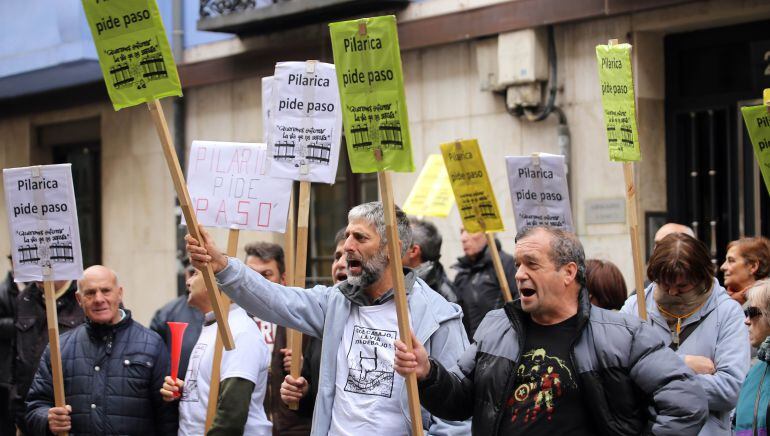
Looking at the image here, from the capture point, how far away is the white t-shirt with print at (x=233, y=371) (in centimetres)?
613

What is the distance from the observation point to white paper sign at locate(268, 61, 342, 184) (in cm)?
617

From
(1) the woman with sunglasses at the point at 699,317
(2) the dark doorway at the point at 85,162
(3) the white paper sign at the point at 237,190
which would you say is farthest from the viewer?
(2) the dark doorway at the point at 85,162

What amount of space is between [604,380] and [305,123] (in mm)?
2280

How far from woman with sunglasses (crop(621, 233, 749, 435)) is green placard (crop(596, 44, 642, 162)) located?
0.87 meters

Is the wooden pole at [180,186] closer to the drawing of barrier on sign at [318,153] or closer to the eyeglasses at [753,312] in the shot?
the drawing of barrier on sign at [318,153]

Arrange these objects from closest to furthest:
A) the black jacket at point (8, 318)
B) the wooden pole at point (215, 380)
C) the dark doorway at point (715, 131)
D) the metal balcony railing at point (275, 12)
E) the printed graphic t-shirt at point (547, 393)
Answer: the printed graphic t-shirt at point (547, 393) → the wooden pole at point (215, 380) → the black jacket at point (8, 318) → the dark doorway at point (715, 131) → the metal balcony railing at point (275, 12)

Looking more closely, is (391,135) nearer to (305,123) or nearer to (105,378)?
(305,123)

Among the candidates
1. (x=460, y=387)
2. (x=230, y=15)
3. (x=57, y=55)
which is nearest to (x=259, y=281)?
(x=460, y=387)

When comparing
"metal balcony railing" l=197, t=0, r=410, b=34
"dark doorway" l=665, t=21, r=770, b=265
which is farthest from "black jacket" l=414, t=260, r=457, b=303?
"metal balcony railing" l=197, t=0, r=410, b=34

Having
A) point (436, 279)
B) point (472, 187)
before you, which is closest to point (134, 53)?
point (436, 279)

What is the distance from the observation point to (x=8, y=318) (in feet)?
30.9

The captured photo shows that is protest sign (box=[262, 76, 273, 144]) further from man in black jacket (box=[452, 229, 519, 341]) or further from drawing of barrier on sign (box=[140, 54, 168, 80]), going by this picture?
man in black jacket (box=[452, 229, 519, 341])

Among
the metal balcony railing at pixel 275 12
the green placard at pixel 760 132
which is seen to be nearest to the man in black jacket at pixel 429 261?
the green placard at pixel 760 132

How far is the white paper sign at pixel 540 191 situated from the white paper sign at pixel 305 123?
144 cm
